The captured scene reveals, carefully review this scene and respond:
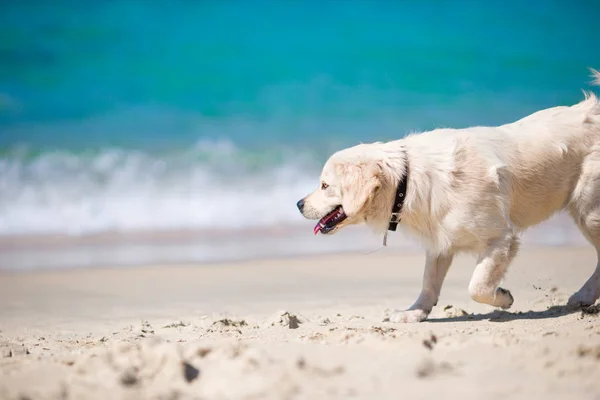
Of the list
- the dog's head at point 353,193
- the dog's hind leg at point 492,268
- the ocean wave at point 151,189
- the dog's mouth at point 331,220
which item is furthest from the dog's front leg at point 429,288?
the ocean wave at point 151,189

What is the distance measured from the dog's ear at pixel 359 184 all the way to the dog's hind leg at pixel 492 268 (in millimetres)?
912

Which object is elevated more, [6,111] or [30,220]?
[6,111]

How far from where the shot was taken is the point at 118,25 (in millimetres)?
22469

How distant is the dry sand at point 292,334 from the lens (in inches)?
116

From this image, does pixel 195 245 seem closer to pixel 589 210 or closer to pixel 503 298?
pixel 503 298

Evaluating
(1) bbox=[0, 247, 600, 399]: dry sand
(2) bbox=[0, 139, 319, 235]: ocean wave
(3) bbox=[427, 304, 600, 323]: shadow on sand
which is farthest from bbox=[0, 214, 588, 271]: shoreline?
(3) bbox=[427, 304, 600, 323]: shadow on sand

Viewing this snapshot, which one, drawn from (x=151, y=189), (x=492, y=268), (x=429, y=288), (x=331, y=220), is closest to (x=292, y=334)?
(x=331, y=220)

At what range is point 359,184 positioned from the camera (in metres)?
4.80

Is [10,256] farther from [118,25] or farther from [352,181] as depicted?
[118,25]

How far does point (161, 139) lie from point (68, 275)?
11195 mm

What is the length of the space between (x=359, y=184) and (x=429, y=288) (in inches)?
44.9

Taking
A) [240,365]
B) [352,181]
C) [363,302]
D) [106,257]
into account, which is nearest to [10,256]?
[106,257]

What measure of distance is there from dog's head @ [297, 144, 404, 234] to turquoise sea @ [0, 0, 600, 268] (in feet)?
34.3

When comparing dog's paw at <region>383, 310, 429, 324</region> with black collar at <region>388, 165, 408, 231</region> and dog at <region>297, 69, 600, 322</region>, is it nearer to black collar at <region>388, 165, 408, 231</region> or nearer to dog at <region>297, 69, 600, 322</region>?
dog at <region>297, 69, 600, 322</region>
